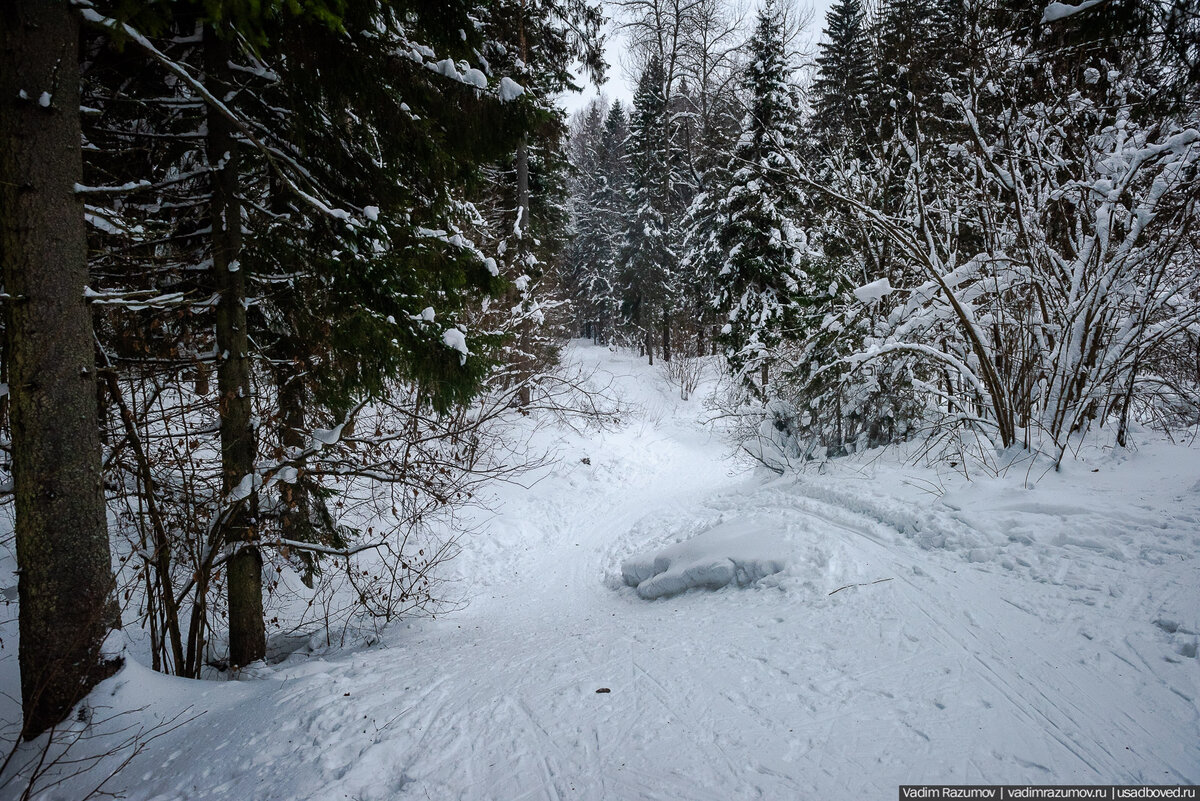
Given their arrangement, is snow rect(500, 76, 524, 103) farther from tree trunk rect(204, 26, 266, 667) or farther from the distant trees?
the distant trees

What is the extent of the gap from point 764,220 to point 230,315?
13.6 metres

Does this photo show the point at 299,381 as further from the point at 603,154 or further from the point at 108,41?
the point at 603,154

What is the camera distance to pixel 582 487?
11.7 m

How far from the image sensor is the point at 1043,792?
1.96 meters

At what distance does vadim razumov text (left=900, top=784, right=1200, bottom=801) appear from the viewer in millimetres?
1900

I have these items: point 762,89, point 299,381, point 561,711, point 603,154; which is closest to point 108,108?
point 299,381

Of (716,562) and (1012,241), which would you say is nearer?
(716,562)

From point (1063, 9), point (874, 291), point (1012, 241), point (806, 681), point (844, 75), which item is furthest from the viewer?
point (844, 75)

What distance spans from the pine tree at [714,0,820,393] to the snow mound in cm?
830

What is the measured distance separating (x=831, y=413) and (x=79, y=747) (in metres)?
8.81

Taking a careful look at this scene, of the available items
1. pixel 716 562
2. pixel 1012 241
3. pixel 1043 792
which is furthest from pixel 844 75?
pixel 1043 792

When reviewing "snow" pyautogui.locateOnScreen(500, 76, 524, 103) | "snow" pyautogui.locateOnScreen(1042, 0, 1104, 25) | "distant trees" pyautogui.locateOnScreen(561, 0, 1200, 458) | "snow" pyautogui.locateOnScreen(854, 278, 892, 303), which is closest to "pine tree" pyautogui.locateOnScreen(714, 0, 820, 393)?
"distant trees" pyautogui.locateOnScreen(561, 0, 1200, 458)

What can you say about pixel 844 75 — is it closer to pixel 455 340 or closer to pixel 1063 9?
pixel 1063 9

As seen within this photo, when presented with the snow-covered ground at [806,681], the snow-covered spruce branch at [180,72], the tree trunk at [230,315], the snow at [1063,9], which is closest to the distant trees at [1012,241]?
the snow at [1063,9]
